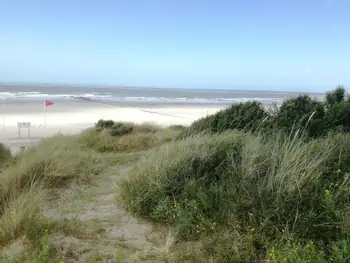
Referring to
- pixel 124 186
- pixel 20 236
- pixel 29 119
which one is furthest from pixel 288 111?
pixel 29 119

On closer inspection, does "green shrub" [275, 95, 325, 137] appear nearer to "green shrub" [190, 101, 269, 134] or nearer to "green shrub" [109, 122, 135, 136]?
"green shrub" [190, 101, 269, 134]

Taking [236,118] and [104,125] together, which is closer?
[236,118]

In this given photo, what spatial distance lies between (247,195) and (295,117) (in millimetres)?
3955

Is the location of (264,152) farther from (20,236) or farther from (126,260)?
(20,236)

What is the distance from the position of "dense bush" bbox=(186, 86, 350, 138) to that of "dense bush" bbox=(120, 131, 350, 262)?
1303mm

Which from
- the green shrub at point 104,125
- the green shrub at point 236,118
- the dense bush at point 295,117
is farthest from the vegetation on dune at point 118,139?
the dense bush at point 295,117

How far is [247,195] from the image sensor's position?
3.85 meters

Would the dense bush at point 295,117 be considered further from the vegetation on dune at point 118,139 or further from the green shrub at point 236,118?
the vegetation on dune at point 118,139

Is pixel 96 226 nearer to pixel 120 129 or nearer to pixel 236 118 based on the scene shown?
pixel 236 118

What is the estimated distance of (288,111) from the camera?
7.19 m

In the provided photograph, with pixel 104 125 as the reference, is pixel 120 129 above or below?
below

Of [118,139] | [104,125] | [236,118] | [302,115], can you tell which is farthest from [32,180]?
[104,125]

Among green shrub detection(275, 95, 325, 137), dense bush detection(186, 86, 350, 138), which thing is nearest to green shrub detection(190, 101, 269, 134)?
dense bush detection(186, 86, 350, 138)

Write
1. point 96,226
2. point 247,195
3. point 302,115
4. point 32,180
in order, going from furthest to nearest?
1. point 302,115
2. point 32,180
3. point 96,226
4. point 247,195
